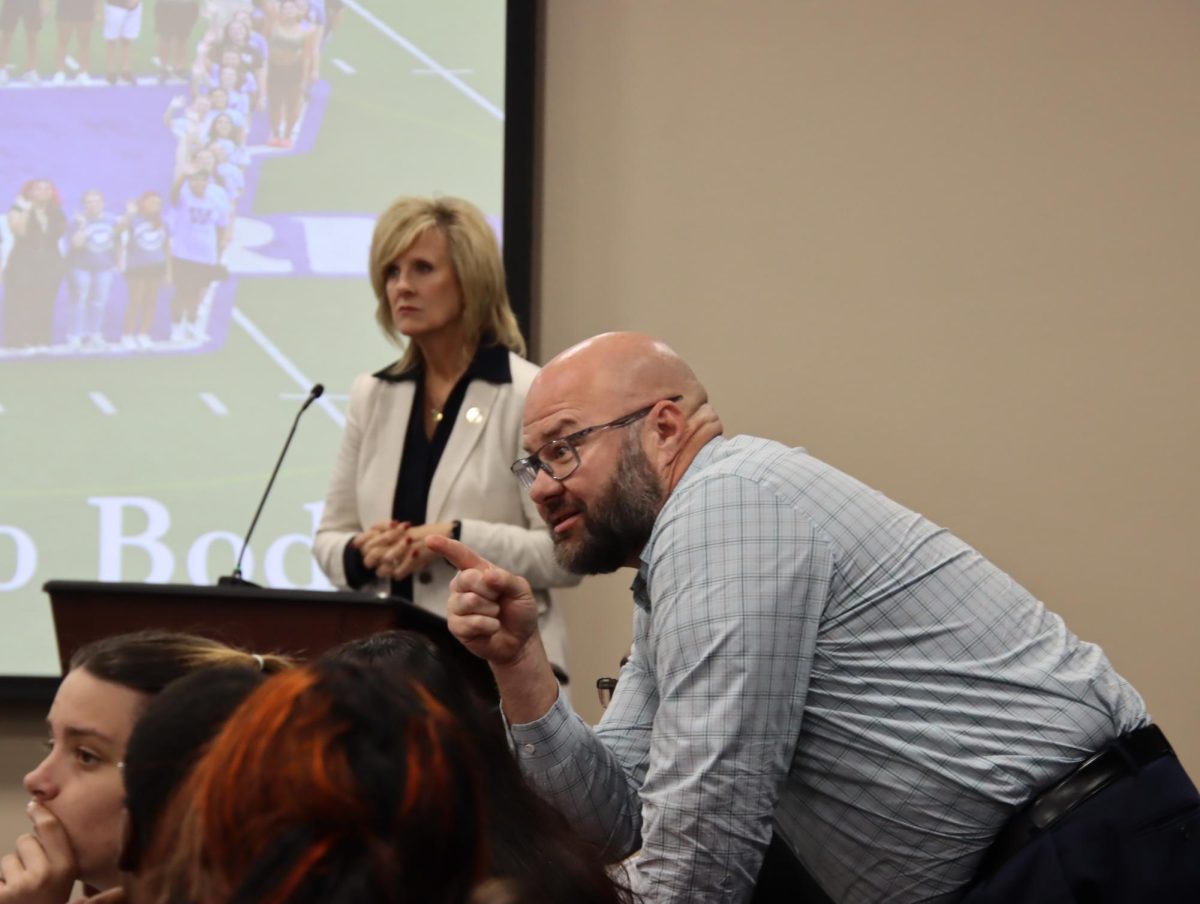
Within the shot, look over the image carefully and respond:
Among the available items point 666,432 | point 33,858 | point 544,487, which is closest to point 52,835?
point 33,858

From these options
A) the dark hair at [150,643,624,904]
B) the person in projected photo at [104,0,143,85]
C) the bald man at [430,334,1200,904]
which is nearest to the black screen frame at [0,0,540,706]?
the person in projected photo at [104,0,143,85]

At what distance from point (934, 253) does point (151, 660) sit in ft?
8.65

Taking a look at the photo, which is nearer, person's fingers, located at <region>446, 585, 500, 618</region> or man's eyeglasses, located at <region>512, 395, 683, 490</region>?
person's fingers, located at <region>446, 585, 500, 618</region>

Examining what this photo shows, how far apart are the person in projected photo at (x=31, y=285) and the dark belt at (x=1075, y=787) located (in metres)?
3.06

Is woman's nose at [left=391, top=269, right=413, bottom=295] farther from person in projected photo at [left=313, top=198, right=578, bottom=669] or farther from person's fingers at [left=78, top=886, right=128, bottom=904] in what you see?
person's fingers at [left=78, top=886, right=128, bottom=904]

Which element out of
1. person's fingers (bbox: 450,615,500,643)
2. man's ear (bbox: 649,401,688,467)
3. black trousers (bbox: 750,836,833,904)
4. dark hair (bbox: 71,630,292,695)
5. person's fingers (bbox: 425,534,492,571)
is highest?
man's ear (bbox: 649,401,688,467)

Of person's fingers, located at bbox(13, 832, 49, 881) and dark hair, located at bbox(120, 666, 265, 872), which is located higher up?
dark hair, located at bbox(120, 666, 265, 872)

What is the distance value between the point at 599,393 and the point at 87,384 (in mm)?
2384

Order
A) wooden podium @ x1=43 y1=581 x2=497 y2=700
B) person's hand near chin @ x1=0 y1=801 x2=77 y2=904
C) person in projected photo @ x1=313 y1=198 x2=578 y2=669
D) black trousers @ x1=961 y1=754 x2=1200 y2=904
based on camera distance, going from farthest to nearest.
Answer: person in projected photo @ x1=313 y1=198 x2=578 y2=669 → wooden podium @ x1=43 y1=581 x2=497 y2=700 → black trousers @ x1=961 y1=754 x2=1200 y2=904 → person's hand near chin @ x1=0 y1=801 x2=77 y2=904

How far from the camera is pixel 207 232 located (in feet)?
13.0

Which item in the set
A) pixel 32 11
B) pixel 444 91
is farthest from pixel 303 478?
pixel 32 11

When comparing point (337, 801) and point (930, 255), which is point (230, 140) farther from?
point (337, 801)

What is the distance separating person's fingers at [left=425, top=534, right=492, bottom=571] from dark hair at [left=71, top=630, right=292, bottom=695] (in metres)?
0.23

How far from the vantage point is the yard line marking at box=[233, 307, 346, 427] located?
→ 3934 millimetres
